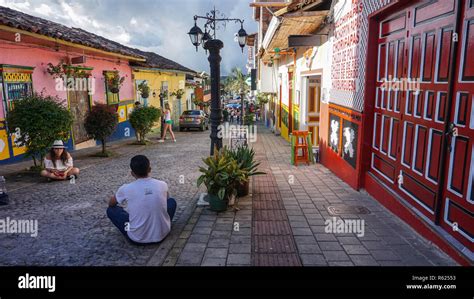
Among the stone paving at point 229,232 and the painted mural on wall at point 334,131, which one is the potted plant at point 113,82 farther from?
the painted mural on wall at point 334,131

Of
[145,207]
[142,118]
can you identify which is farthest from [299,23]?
[142,118]

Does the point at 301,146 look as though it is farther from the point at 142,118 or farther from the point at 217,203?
the point at 142,118

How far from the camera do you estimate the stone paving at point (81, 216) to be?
386 cm

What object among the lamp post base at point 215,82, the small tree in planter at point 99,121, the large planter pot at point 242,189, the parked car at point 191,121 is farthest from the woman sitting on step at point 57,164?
the parked car at point 191,121

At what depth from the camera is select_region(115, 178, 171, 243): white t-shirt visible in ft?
13.2

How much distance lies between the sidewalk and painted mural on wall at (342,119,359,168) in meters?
0.65

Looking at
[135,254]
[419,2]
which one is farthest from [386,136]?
[135,254]

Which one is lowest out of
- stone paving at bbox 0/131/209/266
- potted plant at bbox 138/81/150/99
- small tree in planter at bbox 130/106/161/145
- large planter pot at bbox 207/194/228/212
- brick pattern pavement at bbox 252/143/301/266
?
stone paving at bbox 0/131/209/266

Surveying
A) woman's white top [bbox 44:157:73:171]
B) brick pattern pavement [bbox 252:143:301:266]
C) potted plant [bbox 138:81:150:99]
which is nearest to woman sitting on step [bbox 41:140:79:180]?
woman's white top [bbox 44:157:73:171]

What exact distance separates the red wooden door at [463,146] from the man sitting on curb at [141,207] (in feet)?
10.9

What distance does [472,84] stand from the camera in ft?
10.8

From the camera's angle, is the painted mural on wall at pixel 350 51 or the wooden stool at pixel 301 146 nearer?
the painted mural on wall at pixel 350 51

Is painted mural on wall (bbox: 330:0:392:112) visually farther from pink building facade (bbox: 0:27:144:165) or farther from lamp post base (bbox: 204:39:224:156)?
pink building facade (bbox: 0:27:144:165)
